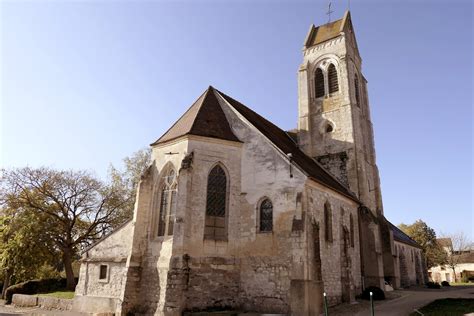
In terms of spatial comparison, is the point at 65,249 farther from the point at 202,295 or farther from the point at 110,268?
the point at 202,295

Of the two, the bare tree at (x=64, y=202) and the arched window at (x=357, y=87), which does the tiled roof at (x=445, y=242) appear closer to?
the arched window at (x=357, y=87)

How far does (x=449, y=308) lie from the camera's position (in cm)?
1330

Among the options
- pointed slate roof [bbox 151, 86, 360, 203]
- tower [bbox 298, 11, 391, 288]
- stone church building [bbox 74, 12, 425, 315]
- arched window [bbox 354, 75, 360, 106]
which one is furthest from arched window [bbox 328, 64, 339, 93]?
pointed slate roof [bbox 151, 86, 360, 203]

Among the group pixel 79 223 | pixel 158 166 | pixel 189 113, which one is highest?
pixel 189 113


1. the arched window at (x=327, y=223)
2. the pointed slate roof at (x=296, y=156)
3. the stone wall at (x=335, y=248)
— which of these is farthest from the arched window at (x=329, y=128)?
the arched window at (x=327, y=223)

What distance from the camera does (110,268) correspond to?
638 inches

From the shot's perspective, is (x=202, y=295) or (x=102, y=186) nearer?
(x=202, y=295)

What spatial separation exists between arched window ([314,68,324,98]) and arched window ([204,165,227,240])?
526 inches

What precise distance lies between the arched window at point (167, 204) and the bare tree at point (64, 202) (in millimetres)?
12884

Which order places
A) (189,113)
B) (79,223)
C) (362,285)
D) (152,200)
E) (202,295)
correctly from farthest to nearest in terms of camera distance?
(79,223), (362,285), (189,113), (152,200), (202,295)

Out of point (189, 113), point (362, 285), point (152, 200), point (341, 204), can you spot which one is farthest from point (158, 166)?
point (362, 285)

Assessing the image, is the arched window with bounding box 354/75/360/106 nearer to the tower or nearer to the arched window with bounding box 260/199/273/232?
the tower

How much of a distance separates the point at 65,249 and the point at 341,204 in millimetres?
19209

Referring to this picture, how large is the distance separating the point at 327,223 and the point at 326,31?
56.2 ft
